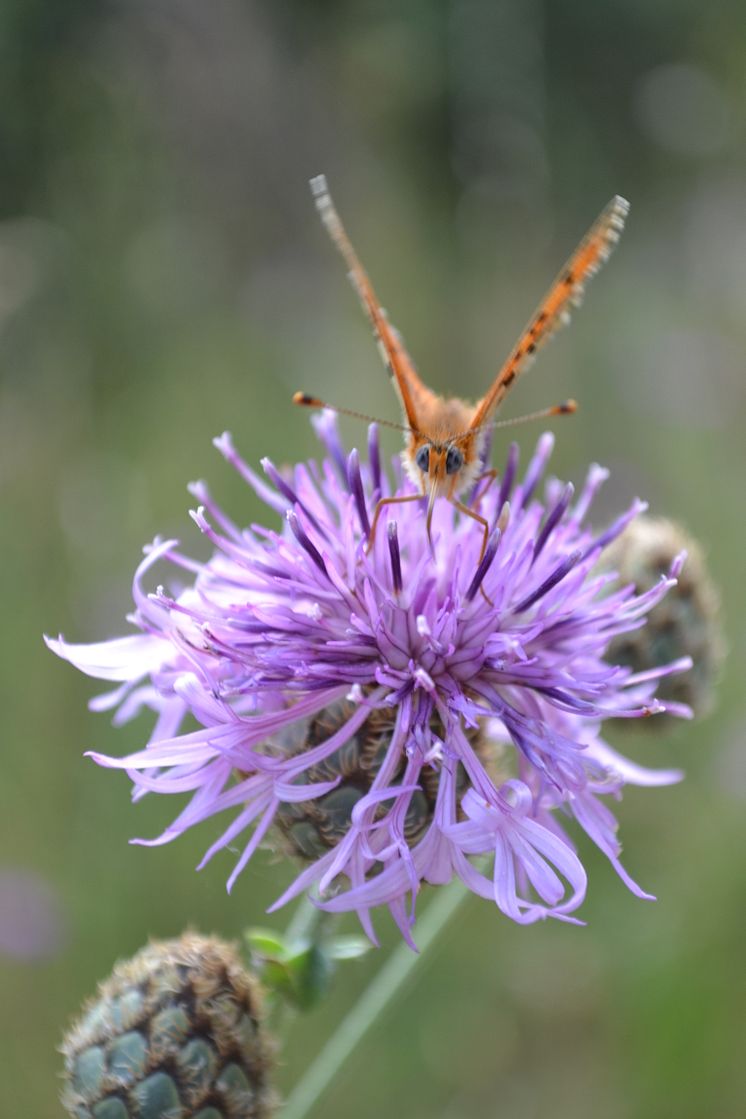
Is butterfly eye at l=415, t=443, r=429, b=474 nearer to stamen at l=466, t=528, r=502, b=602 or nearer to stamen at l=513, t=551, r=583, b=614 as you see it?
stamen at l=466, t=528, r=502, b=602

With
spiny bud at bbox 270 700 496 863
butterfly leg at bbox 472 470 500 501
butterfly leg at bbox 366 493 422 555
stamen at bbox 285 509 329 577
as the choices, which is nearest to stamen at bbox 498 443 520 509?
butterfly leg at bbox 472 470 500 501

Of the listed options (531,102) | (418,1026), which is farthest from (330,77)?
(418,1026)

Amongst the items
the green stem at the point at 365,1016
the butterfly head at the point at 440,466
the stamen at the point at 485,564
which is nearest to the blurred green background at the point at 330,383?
the green stem at the point at 365,1016

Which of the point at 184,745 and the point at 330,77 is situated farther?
the point at 330,77

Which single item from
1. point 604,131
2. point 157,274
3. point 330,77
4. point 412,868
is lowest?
point 412,868

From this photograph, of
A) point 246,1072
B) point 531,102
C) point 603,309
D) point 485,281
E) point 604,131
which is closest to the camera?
point 246,1072

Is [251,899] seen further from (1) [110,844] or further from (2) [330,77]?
(2) [330,77]
